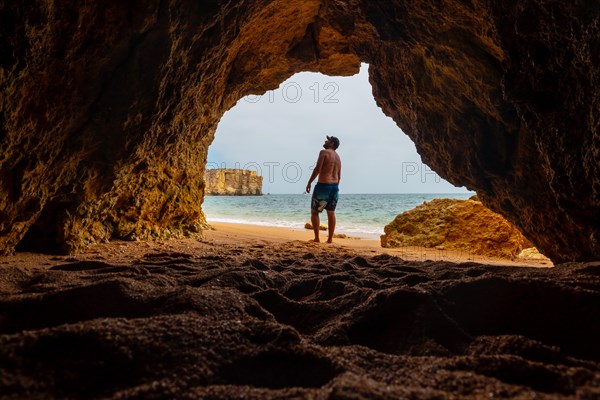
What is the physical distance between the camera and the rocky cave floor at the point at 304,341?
864mm

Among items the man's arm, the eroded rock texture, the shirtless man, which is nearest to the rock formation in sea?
the shirtless man

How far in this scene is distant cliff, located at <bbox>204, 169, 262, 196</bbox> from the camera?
176ft

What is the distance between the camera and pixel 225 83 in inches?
205

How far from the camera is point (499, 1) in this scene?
94.7 inches

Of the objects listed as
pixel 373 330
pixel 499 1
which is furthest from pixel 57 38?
pixel 499 1

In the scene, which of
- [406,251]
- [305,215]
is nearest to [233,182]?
[305,215]

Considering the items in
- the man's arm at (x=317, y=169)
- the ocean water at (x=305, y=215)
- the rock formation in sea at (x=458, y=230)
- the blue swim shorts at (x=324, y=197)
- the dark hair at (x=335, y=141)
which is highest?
the dark hair at (x=335, y=141)

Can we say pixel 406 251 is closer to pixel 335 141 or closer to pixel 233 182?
pixel 335 141

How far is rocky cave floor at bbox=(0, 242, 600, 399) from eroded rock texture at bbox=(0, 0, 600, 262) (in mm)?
977

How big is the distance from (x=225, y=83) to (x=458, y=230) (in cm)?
474

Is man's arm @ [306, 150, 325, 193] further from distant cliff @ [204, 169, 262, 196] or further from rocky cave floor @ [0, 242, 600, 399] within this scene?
distant cliff @ [204, 169, 262, 196]

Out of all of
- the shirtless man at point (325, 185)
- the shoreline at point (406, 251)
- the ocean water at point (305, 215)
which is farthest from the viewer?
the ocean water at point (305, 215)

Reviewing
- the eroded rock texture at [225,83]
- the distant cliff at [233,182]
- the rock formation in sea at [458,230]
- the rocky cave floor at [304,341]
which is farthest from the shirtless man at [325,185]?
the distant cliff at [233,182]

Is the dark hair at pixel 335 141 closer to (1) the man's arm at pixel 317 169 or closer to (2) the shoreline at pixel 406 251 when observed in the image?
(1) the man's arm at pixel 317 169
